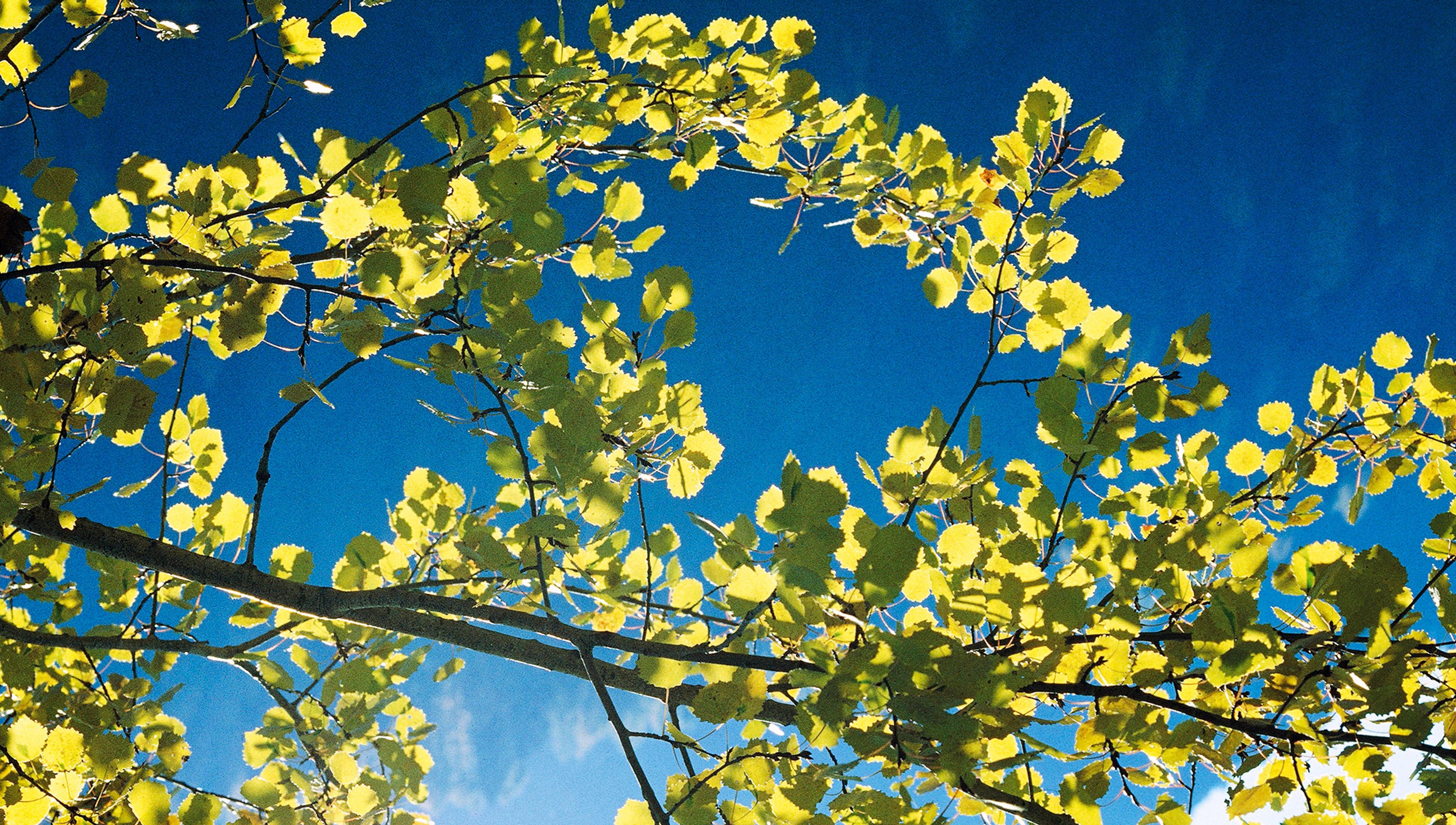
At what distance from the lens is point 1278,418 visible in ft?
6.07

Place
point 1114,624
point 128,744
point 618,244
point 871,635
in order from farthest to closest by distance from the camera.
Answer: point 128,744 < point 618,244 < point 1114,624 < point 871,635

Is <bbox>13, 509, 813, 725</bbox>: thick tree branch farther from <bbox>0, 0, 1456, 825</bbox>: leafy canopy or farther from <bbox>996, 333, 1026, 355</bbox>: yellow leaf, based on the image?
<bbox>996, 333, 1026, 355</bbox>: yellow leaf

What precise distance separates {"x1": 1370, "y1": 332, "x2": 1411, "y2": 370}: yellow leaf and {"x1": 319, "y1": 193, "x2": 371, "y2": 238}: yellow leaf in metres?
2.26

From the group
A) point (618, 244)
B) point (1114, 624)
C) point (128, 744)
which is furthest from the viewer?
point (128, 744)

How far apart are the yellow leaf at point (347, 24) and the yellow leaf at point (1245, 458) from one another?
91.5 inches

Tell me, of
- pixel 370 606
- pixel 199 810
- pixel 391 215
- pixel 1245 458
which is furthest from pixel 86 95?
pixel 1245 458

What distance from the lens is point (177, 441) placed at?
5.99ft

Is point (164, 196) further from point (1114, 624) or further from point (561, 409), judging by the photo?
point (1114, 624)

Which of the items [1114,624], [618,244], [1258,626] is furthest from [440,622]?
[1258,626]

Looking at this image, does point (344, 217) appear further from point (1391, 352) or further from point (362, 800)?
point (1391, 352)

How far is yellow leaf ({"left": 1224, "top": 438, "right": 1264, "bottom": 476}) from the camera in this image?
1767 millimetres

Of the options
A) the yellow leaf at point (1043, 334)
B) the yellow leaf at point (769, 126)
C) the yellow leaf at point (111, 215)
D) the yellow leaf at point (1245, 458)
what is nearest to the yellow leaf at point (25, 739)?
the yellow leaf at point (111, 215)

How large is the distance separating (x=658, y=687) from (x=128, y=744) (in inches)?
50.2

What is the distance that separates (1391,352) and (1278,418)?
31 cm
